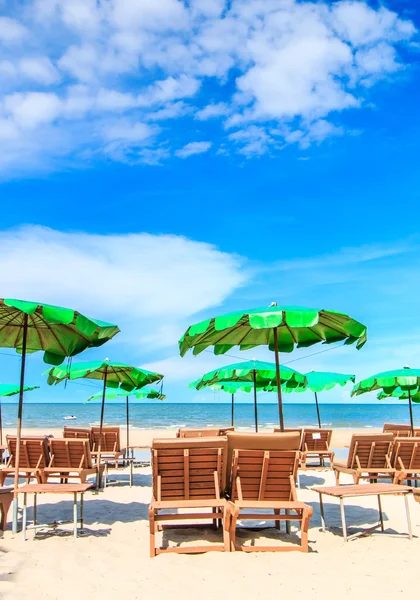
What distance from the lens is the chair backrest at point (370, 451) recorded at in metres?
6.95

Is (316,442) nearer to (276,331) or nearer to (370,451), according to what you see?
(370,451)

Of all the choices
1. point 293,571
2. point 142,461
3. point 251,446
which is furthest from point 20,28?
point 142,461

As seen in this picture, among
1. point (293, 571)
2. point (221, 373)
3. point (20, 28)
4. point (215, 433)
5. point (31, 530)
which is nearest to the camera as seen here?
point (293, 571)

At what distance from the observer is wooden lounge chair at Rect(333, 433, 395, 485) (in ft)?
22.8

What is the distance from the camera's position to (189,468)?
4688 mm

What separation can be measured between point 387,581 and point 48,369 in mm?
6786

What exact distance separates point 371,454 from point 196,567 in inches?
156

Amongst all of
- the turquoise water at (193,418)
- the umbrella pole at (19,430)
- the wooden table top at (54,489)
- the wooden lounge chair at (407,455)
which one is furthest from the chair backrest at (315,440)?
the turquoise water at (193,418)

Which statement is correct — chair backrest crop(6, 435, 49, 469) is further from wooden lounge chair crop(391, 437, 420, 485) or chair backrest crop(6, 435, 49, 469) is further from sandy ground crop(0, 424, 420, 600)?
wooden lounge chair crop(391, 437, 420, 485)

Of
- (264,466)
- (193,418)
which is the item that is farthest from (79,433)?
(193,418)

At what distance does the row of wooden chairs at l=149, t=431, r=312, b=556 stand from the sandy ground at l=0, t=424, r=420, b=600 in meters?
0.36

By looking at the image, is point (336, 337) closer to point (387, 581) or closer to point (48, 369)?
point (387, 581)

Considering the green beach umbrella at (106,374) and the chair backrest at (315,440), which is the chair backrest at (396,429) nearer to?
the chair backrest at (315,440)

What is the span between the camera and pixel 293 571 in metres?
3.86
